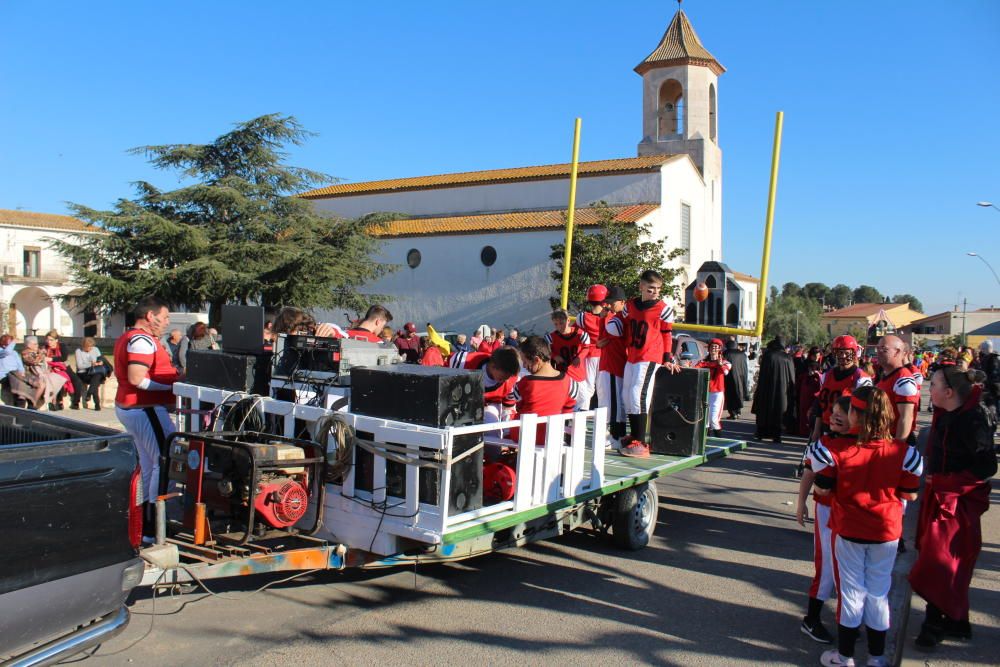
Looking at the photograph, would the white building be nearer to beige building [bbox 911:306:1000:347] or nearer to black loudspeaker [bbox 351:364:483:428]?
black loudspeaker [bbox 351:364:483:428]

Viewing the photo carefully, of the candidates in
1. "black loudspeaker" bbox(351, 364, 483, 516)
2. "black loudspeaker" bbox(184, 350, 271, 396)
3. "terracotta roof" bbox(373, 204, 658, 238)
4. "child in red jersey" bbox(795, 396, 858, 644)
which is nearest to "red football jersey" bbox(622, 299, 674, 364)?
"child in red jersey" bbox(795, 396, 858, 644)

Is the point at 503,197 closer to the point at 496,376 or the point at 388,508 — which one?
the point at 496,376

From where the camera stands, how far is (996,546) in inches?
287

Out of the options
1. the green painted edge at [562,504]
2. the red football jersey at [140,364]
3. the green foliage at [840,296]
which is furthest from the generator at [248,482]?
the green foliage at [840,296]

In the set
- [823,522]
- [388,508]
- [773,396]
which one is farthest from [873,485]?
[773,396]

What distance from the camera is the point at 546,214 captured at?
131ft

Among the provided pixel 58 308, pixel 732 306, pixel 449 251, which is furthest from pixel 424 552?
pixel 58 308

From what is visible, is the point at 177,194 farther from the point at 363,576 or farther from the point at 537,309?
the point at 363,576

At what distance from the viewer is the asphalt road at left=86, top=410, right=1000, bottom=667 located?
446cm

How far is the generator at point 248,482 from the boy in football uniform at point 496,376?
1.34 meters

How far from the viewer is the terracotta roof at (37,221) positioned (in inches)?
2181

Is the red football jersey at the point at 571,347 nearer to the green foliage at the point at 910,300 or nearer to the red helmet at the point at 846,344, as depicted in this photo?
the red helmet at the point at 846,344

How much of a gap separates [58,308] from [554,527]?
6079 cm

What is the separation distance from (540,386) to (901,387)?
9.06 feet
